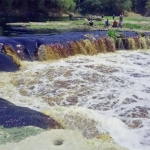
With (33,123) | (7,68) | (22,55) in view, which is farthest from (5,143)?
(22,55)

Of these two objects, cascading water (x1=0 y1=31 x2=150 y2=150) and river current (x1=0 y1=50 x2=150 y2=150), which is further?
cascading water (x1=0 y1=31 x2=150 y2=150)

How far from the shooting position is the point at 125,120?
32.8ft

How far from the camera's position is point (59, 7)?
167ft

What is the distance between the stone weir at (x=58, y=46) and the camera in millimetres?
16750

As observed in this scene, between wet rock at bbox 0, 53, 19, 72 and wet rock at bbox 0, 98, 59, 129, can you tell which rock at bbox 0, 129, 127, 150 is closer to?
wet rock at bbox 0, 98, 59, 129

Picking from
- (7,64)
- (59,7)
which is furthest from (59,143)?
(59,7)

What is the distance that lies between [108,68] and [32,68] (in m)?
3.94

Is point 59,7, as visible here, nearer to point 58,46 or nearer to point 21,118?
point 58,46

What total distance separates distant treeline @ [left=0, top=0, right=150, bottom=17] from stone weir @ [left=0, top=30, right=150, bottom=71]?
26376 mm

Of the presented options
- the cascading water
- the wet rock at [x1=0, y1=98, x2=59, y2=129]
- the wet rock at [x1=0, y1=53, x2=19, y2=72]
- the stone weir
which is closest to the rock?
the wet rock at [x1=0, y1=98, x2=59, y2=129]

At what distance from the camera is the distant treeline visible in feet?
156

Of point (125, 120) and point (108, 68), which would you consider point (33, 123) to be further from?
point (108, 68)

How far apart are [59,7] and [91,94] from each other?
40262 mm

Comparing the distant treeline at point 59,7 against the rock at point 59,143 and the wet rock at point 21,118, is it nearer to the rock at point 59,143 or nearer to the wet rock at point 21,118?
the wet rock at point 21,118
